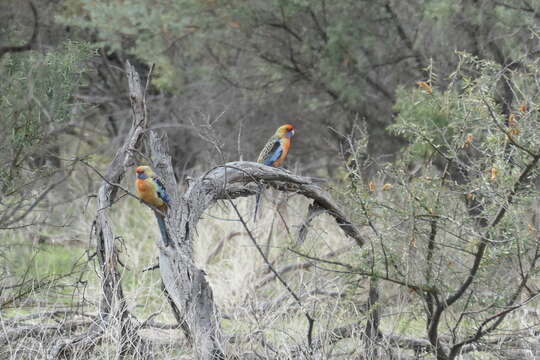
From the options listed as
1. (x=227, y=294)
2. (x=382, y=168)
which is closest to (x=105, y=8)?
(x=227, y=294)

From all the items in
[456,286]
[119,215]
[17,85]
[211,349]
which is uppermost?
[17,85]

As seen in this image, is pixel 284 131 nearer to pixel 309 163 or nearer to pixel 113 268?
pixel 113 268

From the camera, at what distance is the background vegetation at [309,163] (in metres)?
4.48

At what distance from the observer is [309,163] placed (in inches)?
486

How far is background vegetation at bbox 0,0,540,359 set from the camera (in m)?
4.48

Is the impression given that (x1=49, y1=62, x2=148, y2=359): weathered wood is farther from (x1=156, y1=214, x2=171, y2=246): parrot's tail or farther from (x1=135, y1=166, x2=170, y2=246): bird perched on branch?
(x1=156, y1=214, x2=171, y2=246): parrot's tail

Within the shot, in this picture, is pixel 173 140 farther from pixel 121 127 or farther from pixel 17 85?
pixel 17 85

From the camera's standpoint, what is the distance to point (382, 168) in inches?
183

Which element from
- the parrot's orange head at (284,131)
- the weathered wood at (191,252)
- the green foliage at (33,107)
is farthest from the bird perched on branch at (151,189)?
the parrot's orange head at (284,131)

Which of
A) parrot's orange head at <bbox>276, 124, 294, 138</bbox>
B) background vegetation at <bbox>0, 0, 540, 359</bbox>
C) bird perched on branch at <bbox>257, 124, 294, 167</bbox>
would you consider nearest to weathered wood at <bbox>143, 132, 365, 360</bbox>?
background vegetation at <bbox>0, 0, 540, 359</bbox>

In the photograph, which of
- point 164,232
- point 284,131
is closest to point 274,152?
point 284,131

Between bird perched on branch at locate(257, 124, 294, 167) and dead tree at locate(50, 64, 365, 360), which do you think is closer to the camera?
dead tree at locate(50, 64, 365, 360)

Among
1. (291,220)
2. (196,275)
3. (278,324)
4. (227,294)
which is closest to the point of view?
(196,275)

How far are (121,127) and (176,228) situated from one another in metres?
8.04
